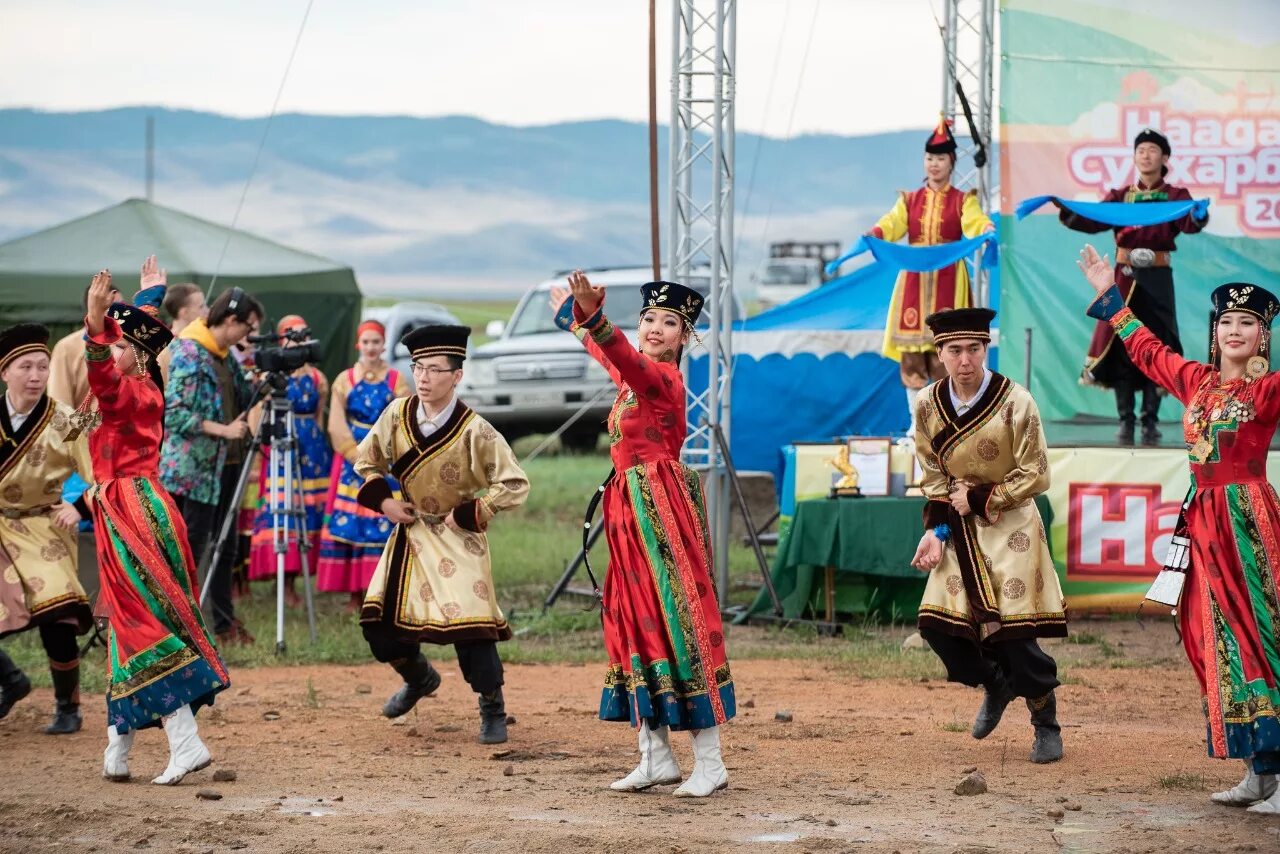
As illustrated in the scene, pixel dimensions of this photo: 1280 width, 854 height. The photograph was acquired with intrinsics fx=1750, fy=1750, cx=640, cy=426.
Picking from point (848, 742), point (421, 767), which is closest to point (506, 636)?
point (421, 767)

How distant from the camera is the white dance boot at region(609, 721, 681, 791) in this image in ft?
19.1

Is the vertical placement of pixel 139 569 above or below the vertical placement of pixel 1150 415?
below

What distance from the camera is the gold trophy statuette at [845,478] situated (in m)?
9.65

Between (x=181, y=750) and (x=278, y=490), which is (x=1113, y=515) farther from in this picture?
(x=181, y=750)

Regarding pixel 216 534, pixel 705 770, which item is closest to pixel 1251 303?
pixel 705 770

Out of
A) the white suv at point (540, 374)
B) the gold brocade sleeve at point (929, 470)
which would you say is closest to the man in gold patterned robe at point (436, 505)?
the gold brocade sleeve at point (929, 470)

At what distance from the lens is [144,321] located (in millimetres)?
6195

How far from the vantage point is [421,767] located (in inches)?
251

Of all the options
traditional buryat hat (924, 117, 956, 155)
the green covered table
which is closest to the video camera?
the green covered table

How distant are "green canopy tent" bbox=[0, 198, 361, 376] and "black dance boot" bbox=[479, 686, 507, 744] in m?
5.81

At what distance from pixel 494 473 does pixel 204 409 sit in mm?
2913

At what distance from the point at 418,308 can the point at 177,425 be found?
40.8 feet

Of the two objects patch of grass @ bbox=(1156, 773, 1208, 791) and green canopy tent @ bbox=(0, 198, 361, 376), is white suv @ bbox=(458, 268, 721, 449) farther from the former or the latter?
patch of grass @ bbox=(1156, 773, 1208, 791)

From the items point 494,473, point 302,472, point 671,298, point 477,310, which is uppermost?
point 477,310
